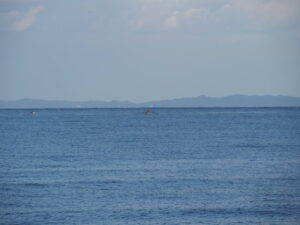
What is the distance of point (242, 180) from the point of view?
46.9m

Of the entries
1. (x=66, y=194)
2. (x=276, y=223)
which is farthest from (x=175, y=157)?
(x=276, y=223)

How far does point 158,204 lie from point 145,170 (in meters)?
15.2

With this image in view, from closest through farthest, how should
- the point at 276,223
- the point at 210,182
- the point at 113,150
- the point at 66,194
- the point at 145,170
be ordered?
1. the point at 276,223
2. the point at 66,194
3. the point at 210,182
4. the point at 145,170
5. the point at 113,150

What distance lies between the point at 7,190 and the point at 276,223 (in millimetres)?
21152

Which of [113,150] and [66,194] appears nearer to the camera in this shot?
[66,194]

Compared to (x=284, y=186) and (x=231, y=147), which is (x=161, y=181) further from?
(x=231, y=147)

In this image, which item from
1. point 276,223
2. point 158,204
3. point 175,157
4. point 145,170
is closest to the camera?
point 276,223

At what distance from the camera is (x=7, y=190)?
144 feet

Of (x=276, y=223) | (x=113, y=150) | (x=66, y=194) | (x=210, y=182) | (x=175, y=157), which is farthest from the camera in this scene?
(x=113, y=150)

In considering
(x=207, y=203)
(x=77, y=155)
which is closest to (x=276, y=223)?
(x=207, y=203)

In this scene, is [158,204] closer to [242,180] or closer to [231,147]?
[242,180]

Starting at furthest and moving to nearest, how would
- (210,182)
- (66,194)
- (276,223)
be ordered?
(210,182), (66,194), (276,223)

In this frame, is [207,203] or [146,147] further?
[146,147]

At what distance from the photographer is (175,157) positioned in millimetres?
65000
